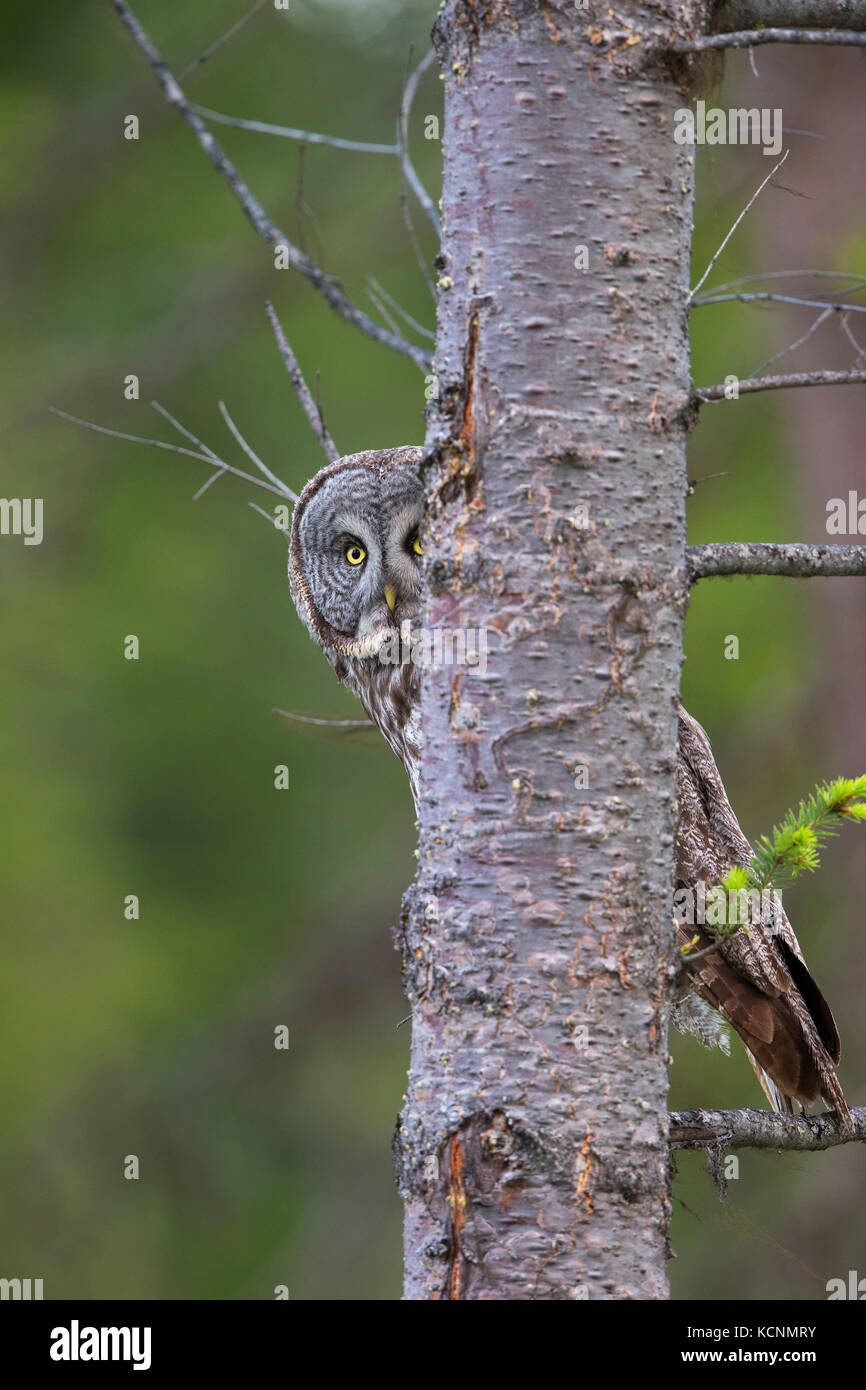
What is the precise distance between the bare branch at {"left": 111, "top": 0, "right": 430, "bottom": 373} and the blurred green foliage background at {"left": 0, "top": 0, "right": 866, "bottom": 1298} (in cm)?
390

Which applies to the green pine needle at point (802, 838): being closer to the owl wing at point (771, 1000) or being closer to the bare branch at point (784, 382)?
the bare branch at point (784, 382)

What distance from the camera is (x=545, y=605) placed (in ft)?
5.71

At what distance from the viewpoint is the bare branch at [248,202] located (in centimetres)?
272

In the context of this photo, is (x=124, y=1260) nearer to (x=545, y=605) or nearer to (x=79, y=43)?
(x=79, y=43)

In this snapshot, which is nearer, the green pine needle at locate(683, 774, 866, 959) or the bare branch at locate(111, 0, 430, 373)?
the green pine needle at locate(683, 774, 866, 959)

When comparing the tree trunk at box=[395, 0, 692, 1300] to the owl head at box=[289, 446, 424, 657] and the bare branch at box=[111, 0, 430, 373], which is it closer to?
the bare branch at box=[111, 0, 430, 373]

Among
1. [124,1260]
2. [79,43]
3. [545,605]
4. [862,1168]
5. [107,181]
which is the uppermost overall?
[79,43]

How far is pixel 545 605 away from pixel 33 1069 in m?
6.81

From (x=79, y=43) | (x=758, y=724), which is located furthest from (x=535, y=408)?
(x=79, y=43)

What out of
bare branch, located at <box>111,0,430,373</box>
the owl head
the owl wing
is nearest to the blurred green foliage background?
the owl head

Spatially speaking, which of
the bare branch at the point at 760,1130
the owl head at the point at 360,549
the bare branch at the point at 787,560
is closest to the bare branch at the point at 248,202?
the owl head at the point at 360,549

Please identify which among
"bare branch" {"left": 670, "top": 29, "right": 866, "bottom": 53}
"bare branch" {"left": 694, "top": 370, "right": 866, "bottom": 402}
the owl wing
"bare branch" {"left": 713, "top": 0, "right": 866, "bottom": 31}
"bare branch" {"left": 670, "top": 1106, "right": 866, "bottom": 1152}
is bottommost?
"bare branch" {"left": 670, "top": 1106, "right": 866, "bottom": 1152}

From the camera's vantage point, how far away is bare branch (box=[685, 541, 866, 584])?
1.89 m

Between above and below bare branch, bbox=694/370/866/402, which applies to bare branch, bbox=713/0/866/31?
above
